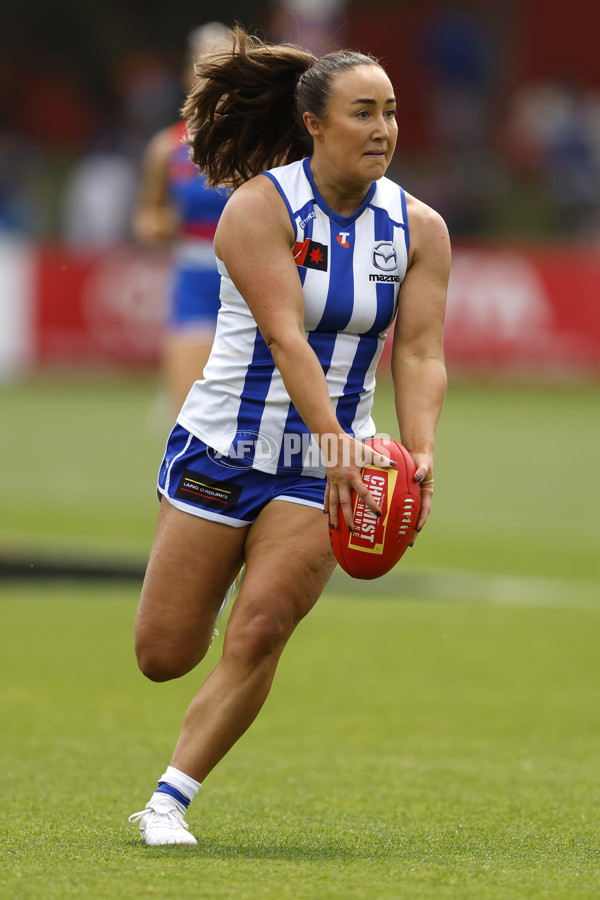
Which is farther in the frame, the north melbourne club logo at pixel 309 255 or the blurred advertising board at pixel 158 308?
the blurred advertising board at pixel 158 308

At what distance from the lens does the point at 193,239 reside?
8289mm

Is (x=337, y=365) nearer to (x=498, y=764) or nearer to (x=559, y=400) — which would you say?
(x=498, y=764)

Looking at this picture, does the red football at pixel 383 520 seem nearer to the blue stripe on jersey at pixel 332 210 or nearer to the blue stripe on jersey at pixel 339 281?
the blue stripe on jersey at pixel 339 281

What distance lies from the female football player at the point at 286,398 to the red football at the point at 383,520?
0.13ft

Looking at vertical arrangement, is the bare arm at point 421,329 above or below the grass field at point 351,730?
above

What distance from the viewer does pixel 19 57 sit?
2916cm

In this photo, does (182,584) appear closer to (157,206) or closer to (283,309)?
(283,309)

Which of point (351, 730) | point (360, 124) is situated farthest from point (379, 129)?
point (351, 730)

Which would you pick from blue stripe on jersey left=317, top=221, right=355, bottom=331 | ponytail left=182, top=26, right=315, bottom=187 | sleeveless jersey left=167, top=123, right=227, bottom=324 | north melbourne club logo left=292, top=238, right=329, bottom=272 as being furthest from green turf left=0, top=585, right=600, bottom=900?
ponytail left=182, top=26, right=315, bottom=187

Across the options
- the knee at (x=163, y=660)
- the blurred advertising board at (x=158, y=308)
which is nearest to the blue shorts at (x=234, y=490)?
the knee at (x=163, y=660)

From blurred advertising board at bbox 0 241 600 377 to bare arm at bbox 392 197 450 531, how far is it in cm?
1711

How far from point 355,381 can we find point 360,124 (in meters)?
0.74

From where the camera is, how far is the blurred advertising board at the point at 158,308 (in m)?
21.7

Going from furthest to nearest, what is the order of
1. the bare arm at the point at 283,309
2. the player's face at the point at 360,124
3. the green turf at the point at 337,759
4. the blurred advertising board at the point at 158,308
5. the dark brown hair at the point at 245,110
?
the blurred advertising board at the point at 158,308 → the dark brown hair at the point at 245,110 → the player's face at the point at 360,124 → the bare arm at the point at 283,309 → the green turf at the point at 337,759
